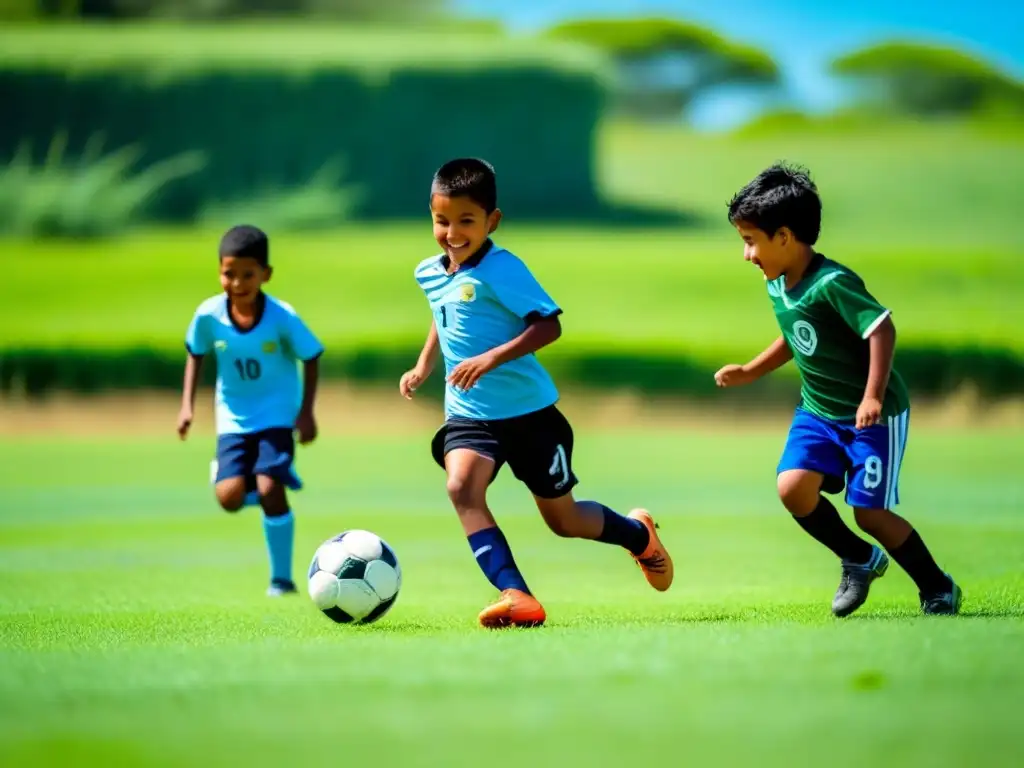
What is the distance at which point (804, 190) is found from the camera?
675 centimetres

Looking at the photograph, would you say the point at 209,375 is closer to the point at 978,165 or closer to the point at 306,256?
the point at 306,256

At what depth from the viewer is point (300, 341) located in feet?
30.2

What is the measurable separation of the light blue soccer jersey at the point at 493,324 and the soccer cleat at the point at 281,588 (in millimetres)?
2454

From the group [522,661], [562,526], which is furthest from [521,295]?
[522,661]

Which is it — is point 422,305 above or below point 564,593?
above

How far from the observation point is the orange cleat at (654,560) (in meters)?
7.41

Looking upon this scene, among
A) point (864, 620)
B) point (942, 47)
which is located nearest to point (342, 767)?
point (864, 620)

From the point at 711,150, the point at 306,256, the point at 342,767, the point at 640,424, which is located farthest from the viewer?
the point at 711,150

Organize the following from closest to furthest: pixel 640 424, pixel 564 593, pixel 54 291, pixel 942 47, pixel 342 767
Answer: pixel 342 767, pixel 564 593, pixel 640 424, pixel 54 291, pixel 942 47

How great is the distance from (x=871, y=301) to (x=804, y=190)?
614 mm

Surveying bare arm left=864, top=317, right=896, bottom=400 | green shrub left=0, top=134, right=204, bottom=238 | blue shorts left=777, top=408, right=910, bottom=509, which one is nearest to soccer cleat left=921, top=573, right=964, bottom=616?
blue shorts left=777, top=408, right=910, bottom=509

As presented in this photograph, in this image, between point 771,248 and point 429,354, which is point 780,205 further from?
point 429,354

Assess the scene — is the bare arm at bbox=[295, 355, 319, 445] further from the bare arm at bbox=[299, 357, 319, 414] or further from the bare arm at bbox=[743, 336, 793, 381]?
the bare arm at bbox=[743, 336, 793, 381]

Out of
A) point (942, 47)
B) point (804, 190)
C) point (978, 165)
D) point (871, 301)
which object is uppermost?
point (942, 47)
